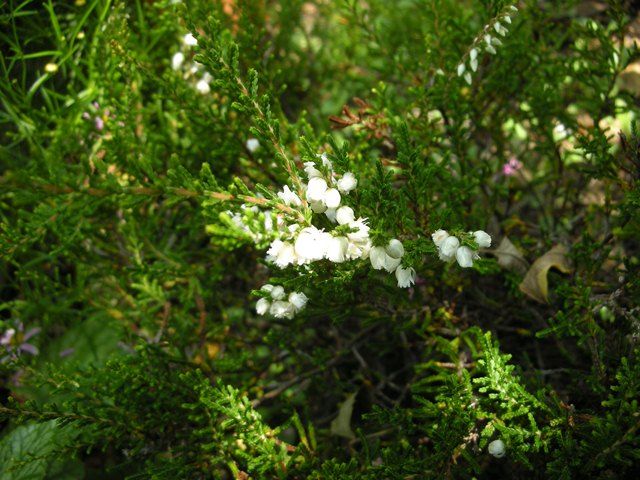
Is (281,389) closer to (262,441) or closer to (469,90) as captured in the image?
(262,441)

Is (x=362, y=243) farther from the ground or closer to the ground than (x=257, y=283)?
farther from the ground

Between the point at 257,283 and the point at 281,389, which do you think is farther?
the point at 257,283

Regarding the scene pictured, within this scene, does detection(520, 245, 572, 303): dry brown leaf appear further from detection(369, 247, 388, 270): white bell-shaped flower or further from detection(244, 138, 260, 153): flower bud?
detection(244, 138, 260, 153): flower bud

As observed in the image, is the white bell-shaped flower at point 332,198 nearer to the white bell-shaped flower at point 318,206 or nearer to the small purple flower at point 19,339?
the white bell-shaped flower at point 318,206

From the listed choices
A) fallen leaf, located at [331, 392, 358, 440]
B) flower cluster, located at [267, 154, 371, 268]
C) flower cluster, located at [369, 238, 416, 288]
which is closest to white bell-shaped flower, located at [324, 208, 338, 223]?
flower cluster, located at [267, 154, 371, 268]

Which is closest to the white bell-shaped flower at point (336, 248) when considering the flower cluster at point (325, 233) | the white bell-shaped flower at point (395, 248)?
the flower cluster at point (325, 233)

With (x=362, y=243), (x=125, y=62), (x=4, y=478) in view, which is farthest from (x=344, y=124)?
(x=4, y=478)
